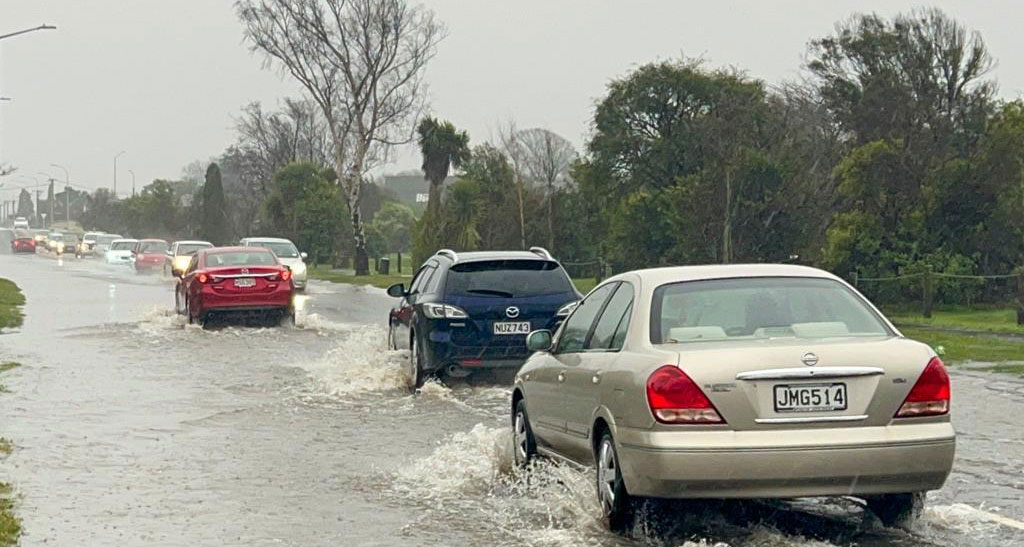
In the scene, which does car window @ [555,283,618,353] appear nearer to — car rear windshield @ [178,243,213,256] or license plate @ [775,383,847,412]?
license plate @ [775,383,847,412]

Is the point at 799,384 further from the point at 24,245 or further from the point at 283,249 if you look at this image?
the point at 24,245

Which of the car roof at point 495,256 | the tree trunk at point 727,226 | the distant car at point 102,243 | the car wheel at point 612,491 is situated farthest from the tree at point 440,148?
the car wheel at point 612,491

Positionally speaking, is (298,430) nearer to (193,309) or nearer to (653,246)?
(193,309)

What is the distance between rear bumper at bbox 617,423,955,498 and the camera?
25.1 feet

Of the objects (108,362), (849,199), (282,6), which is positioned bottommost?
(108,362)

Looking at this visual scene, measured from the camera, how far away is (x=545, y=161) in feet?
192

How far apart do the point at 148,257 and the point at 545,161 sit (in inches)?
637

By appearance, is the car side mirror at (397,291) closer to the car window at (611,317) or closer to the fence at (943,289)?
the car window at (611,317)

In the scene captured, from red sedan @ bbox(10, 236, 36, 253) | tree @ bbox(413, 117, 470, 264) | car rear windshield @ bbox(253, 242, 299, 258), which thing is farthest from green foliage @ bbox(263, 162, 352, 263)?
red sedan @ bbox(10, 236, 36, 253)

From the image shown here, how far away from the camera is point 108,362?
21.0 m

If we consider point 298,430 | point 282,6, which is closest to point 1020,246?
Result: point 298,430

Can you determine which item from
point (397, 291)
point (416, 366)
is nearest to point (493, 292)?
point (416, 366)

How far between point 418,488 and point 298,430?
11.7 ft

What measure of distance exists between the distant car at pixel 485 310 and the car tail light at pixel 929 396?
8.24 metres
